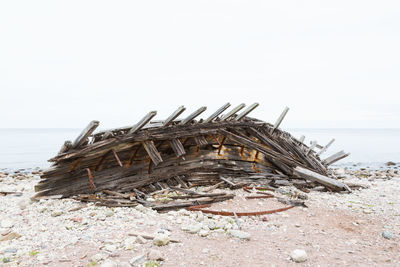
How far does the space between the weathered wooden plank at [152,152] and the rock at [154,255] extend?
372 centimetres

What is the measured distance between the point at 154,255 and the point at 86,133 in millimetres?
3998

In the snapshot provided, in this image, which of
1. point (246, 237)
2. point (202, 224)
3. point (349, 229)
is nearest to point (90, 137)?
point (202, 224)

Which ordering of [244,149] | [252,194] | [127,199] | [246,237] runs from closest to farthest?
[246,237]
[127,199]
[252,194]
[244,149]

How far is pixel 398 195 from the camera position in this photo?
8750 mm

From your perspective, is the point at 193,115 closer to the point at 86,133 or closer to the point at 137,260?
the point at 86,133

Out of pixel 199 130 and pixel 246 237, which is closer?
pixel 246 237

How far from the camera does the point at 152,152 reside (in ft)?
25.4

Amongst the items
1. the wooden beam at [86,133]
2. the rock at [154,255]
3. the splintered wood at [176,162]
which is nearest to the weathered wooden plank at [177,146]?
the splintered wood at [176,162]

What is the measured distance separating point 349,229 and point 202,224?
330cm

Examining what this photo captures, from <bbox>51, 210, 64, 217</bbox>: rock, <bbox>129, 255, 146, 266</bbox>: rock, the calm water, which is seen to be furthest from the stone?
the calm water

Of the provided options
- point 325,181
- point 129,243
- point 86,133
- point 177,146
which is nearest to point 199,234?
point 129,243

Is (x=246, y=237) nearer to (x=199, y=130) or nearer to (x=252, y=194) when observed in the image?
(x=252, y=194)

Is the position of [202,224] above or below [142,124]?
below

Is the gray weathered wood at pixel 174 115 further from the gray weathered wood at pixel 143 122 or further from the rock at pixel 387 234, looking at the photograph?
the rock at pixel 387 234
